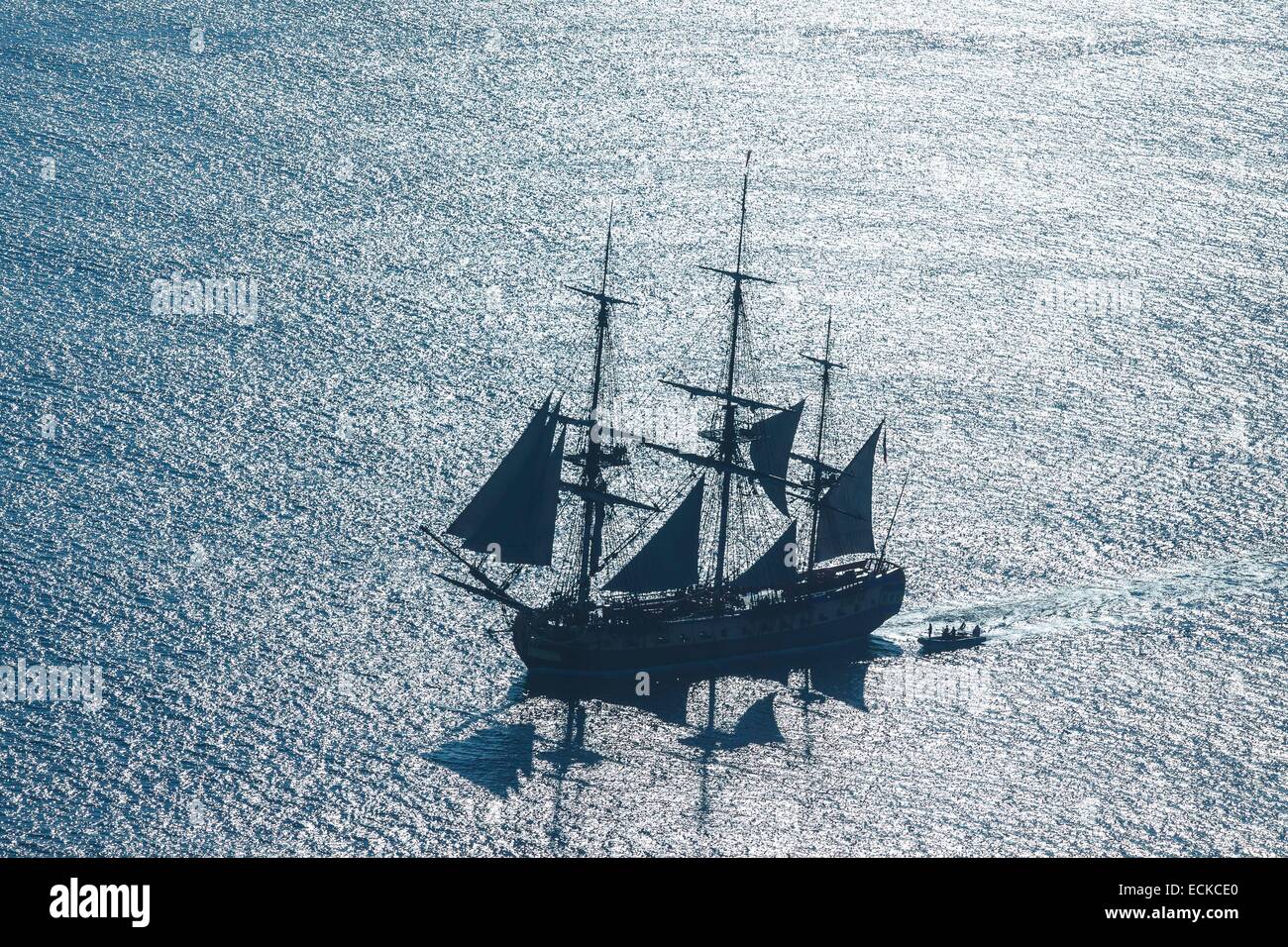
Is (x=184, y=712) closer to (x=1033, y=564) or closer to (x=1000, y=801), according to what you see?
(x=1000, y=801)

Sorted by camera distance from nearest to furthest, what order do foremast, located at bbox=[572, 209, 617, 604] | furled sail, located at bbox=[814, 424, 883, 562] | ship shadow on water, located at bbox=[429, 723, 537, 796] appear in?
ship shadow on water, located at bbox=[429, 723, 537, 796], foremast, located at bbox=[572, 209, 617, 604], furled sail, located at bbox=[814, 424, 883, 562]

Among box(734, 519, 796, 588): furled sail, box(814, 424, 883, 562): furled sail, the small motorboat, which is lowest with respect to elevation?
the small motorboat

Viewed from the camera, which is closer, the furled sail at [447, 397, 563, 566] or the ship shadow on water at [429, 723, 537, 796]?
the ship shadow on water at [429, 723, 537, 796]

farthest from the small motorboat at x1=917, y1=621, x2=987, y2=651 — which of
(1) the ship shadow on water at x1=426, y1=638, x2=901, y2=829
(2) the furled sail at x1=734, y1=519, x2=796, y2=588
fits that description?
(2) the furled sail at x1=734, y1=519, x2=796, y2=588

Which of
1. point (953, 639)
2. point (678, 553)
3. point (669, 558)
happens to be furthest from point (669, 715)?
point (953, 639)

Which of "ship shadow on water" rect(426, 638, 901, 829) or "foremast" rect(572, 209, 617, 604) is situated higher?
"foremast" rect(572, 209, 617, 604)

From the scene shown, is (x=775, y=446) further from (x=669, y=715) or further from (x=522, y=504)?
(x=669, y=715)

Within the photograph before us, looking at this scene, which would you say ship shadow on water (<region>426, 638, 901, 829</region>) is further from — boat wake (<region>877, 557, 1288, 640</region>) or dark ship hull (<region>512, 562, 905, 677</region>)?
boat wake (<region>877, 557, 1288, 640</region>)

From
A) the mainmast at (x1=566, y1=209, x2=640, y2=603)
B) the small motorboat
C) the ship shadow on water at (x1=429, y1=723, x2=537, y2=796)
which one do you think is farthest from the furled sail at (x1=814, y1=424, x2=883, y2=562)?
the ship shadow on water at (x1=429, y1=723, x2=537, y2=796)

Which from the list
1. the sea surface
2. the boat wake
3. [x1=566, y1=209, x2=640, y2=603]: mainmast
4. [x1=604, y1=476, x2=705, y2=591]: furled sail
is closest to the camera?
the sea surface
